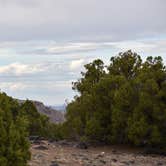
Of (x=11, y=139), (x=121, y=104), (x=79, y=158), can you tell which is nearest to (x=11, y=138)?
(x=11, y=139)

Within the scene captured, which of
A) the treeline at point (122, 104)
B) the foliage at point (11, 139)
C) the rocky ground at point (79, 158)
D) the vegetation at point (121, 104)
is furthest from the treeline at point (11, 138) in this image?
the treeline at point (122, 104)

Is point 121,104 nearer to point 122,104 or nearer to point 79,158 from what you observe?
point 122,104

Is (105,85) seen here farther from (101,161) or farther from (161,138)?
(101,161)

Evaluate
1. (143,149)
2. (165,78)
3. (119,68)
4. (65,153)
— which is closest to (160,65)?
(165,78)

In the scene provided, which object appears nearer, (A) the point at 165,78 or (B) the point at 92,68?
(A) the point at 165,78

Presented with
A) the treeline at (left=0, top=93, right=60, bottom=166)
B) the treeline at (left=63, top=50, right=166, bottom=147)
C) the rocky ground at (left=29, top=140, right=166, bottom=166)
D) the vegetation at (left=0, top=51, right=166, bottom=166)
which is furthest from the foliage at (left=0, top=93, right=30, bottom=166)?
the treeline at (left=63, top=50, right=166, bottom=147)

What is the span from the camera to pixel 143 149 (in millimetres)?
24766

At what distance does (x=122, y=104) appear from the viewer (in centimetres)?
2434

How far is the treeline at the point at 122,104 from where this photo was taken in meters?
23.7

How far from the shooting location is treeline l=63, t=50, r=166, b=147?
2373 cm

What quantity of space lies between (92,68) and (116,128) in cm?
440

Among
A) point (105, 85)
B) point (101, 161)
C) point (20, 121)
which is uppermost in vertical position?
point (105, 85)

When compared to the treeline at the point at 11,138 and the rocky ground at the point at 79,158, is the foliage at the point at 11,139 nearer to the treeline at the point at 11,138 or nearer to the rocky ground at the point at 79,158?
the treeline at the point at 11,138

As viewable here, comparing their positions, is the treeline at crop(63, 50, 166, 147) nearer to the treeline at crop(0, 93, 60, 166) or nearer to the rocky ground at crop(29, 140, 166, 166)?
the rocky ground at crop(29, 140, 166, 166)
